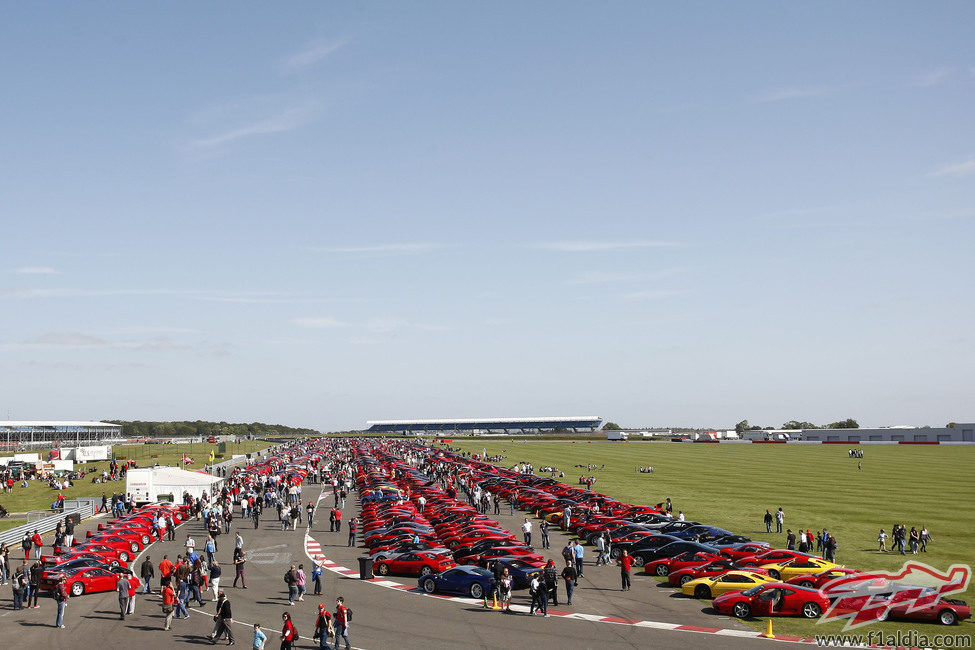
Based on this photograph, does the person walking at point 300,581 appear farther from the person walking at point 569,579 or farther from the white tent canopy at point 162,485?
the white tent canopy at point 162,485

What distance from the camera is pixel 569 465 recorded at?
92.9 m

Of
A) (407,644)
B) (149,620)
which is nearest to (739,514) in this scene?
(407,644)

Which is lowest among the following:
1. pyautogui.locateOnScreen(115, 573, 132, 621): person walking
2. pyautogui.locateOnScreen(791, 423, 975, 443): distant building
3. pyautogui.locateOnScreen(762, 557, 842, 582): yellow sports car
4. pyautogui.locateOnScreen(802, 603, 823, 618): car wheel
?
pyautogui.locateOnScreen(791, 423, 975, 443): distant building

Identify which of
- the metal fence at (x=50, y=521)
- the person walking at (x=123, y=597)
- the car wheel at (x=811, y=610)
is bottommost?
the metal fence at (x=50, y=521)

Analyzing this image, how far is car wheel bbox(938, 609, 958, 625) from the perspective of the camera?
2295 cm

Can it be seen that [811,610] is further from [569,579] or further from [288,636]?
[288,636]

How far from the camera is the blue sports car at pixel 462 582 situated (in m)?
27.5

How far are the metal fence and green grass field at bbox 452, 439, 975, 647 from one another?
126 feet

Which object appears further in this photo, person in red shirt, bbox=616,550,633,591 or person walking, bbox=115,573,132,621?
person in red shirt, bbox=616,550,633,591

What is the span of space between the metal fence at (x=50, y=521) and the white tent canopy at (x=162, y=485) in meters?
3.27

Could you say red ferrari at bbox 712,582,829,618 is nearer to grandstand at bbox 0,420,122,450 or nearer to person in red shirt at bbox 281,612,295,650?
person in red shirt at bbox 281,612,295,650

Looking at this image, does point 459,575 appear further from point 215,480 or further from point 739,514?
point 215,480

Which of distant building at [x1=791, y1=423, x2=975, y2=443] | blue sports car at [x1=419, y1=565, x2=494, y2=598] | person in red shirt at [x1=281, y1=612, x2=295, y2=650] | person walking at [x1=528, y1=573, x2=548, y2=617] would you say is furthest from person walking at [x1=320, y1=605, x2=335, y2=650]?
distant building at [x1=791, y1=423, x2=975, y2=443]

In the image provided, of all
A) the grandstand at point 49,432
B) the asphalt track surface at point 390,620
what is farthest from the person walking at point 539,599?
the grandstand at point 49,432
